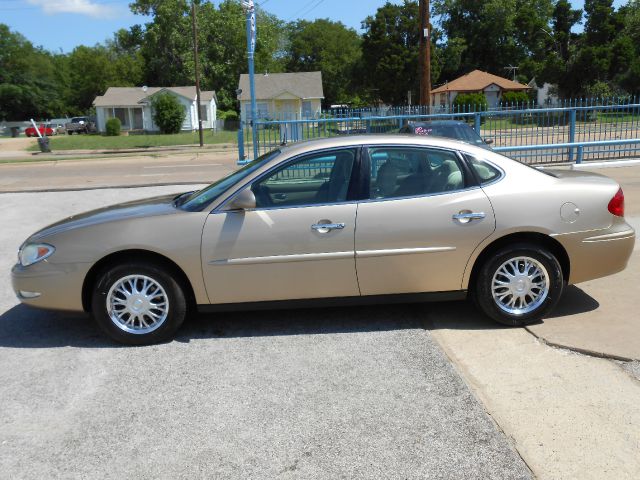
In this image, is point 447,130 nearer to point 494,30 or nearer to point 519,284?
point 519,284

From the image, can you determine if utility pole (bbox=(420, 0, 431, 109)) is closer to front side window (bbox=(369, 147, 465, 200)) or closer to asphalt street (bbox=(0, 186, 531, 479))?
front side window (bbox=(369, 147, 465, 200))

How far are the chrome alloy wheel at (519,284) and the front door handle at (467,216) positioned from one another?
425 millimetres

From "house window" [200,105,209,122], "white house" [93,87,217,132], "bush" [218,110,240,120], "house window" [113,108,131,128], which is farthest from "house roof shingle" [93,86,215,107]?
"bush" [218,110,240,120]

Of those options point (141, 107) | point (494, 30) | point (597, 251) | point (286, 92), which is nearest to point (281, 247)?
point (597, 251)

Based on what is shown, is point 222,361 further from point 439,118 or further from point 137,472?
point 439,118

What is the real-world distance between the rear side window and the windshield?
1.56 m

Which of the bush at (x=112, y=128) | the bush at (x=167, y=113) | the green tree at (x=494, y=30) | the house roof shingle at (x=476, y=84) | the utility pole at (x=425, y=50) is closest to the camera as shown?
the utility pole at (x=425, y=50)

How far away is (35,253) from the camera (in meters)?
4.96

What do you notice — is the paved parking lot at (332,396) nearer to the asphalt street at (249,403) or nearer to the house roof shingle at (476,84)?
the asphalt street at (249,403)

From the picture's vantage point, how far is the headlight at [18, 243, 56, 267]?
193 inches

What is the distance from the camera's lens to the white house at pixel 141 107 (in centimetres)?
5774

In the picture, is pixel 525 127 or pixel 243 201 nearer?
pixel 243 201

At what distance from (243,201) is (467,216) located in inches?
67.7

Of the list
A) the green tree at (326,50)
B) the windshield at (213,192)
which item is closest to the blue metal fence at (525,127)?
the windshield at (213,192)
